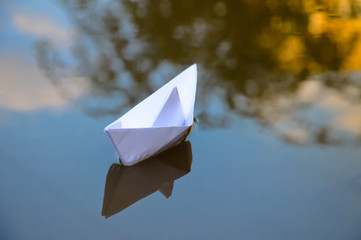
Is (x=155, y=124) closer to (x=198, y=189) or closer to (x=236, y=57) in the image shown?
(x=198, y=189)

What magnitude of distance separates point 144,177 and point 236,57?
0.44 meters

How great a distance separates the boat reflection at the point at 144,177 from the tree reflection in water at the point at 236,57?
111 millimetres

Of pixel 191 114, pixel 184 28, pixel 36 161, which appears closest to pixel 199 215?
pixel 191 114

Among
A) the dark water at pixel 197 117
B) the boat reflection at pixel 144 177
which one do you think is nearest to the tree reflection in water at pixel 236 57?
the dark water at pixel 197 117

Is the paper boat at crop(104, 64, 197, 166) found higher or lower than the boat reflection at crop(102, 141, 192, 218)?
higher

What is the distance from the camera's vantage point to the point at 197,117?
1.00 metres

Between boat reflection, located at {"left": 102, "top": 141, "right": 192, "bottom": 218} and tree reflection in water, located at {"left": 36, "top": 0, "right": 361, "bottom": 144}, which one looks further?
tree reflection in water, located at {"left": 36, "top": 0, "right": 361, "bottom": 144}

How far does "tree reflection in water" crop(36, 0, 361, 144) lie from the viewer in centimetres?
101

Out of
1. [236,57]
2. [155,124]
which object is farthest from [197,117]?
[236,57]

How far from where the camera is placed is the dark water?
2.61 feet

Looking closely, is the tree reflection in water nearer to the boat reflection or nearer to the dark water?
the dark water

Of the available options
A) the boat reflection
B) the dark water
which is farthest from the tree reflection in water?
the boat reflection

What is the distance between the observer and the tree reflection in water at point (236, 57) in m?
1.01

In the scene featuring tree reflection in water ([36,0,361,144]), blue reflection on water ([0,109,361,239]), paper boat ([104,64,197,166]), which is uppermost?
tree reflection in water ([36,0,361,144])
